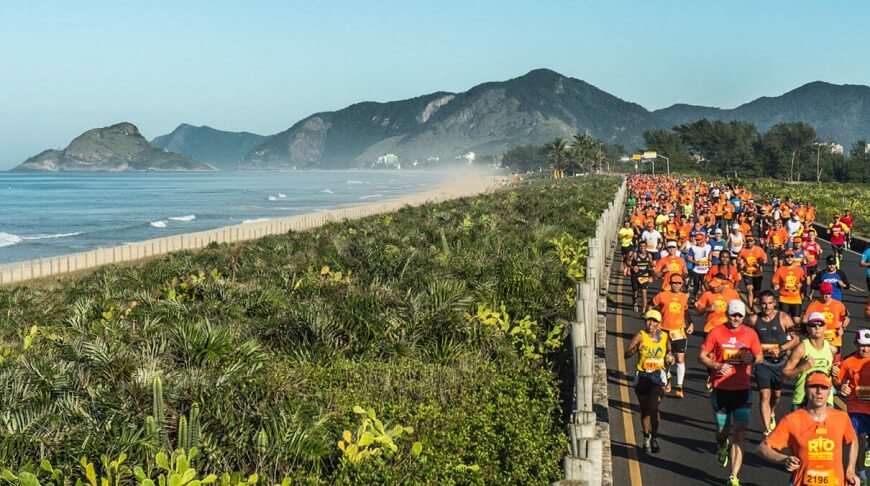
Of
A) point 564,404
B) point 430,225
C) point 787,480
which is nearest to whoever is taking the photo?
point 787,480

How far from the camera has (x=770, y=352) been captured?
11281 mm

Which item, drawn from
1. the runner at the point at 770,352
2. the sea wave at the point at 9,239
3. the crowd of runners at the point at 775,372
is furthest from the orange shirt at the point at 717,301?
the sea wave at the point at 9,239

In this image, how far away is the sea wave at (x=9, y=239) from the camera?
2648 inches

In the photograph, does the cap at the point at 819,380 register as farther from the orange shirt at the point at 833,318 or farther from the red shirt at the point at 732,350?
the orange shirt at the point at 833,318

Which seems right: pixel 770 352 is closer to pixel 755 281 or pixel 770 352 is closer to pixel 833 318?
pixel 833 318

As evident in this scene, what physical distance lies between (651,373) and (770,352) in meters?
1.73

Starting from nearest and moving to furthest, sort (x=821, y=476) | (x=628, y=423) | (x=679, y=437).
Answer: (x=821, y=476) < (x=679, y=437) < (x=628, y=423)

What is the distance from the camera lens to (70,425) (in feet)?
26.3

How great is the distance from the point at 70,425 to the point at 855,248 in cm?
3317

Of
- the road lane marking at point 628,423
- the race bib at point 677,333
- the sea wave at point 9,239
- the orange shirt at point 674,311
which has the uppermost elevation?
the orange shirt at point 674,311

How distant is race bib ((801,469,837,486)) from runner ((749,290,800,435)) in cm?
408

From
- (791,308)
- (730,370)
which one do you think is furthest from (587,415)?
(791,308)

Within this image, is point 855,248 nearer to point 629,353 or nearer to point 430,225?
point 430,225

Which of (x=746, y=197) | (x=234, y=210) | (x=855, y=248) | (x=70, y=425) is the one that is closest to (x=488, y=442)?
(x=70, y=425)
